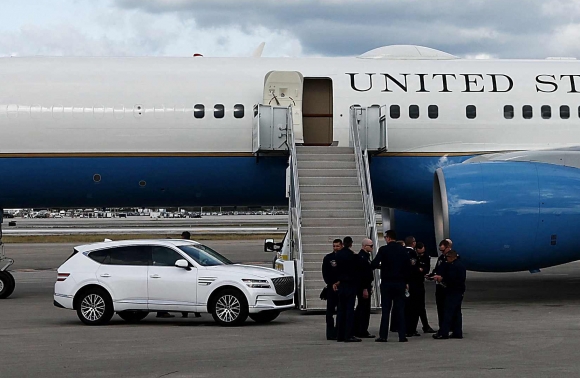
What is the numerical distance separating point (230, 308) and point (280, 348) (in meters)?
2.85

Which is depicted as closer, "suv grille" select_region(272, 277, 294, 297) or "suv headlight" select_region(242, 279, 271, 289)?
"suv headlight" select_region(242, 279, 271, 289)

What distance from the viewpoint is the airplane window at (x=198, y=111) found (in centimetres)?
1889

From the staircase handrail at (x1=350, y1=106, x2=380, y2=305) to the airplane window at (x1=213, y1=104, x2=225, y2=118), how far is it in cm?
282

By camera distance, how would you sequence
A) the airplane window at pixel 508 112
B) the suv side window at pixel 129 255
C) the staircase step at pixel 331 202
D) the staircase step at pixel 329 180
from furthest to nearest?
the airplane window at pixel 508 112 → the staircase step at pixel 329 180 → the staircase step at pixel 331 202 → the suv side window at pixel 129 255

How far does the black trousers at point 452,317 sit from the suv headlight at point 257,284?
10.5 feet

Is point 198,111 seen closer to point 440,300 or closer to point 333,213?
point 333,213

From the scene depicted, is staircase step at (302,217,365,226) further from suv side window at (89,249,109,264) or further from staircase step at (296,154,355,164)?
suv side window at (89,249,109,264)

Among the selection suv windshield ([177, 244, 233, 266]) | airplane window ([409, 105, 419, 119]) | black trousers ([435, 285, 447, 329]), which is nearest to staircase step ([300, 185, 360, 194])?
airplane window ([409, 105, 419, 119])

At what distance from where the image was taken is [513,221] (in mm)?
16484

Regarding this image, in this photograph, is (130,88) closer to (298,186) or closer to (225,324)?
(298,186)

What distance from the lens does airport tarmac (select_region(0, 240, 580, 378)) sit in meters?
9.96

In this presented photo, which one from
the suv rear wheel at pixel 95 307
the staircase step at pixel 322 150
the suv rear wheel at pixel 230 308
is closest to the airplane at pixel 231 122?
the staircase step at pixel 322 150

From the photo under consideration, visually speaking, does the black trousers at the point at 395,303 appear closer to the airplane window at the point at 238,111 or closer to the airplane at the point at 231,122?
the airplane at the point at 231,122

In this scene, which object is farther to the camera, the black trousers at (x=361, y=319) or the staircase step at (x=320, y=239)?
the staircase step at (x=320, y=239)
